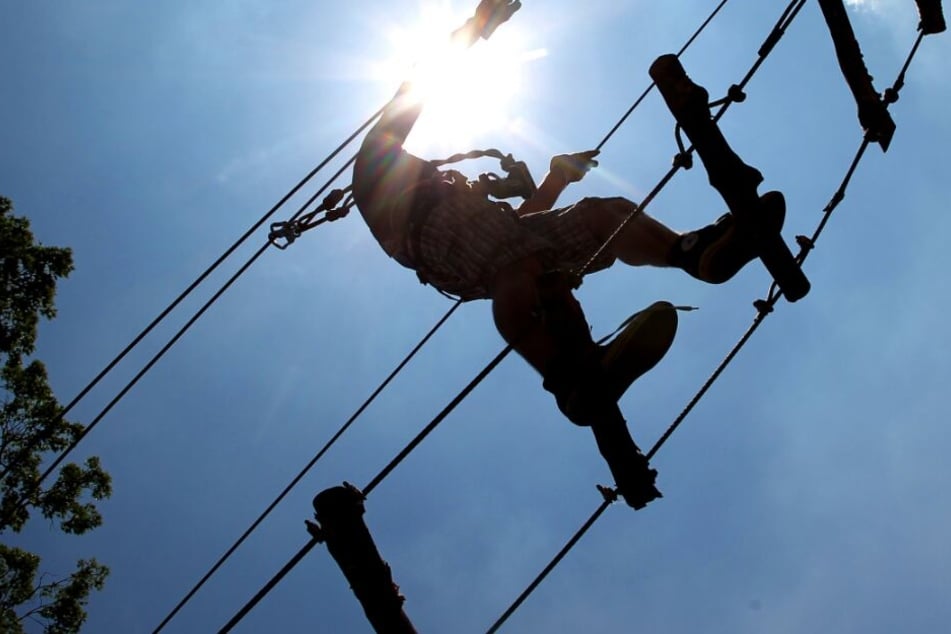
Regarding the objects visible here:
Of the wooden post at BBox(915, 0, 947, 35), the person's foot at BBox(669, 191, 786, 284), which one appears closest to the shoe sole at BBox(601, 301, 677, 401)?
the person's foot at BBox(669, 191, 786, 284)

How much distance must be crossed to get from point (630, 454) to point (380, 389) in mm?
1430

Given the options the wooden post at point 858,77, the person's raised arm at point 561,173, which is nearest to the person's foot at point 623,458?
the person's raised arm at point 561,173

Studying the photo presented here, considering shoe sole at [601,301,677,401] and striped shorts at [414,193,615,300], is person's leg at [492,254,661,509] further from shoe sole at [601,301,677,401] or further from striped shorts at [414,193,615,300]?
striped shorts at [414,193,615,300]

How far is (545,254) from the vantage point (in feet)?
10.1

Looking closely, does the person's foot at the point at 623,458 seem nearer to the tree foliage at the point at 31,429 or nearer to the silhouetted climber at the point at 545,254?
the silhouetted climber at the point at 545,254

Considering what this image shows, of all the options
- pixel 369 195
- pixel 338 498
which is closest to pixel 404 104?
pixel 369 195

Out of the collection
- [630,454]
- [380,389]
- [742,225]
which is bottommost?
[630,454]

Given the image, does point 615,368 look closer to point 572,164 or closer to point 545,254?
point 545,254

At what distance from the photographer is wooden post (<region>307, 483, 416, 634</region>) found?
2.54m

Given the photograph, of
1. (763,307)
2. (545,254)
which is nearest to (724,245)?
(763,307)

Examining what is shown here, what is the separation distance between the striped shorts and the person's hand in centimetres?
79

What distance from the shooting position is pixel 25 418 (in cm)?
952

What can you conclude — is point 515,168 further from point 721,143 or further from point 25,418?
point 25,418

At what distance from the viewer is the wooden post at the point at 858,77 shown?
385 cm
